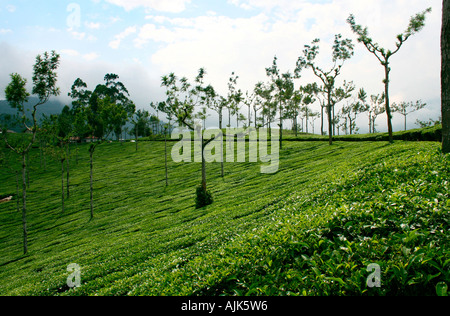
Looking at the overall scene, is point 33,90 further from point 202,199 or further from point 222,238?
point 222,238

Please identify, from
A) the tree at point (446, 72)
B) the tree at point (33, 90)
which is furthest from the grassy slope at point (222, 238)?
the tree at point (33, 90)

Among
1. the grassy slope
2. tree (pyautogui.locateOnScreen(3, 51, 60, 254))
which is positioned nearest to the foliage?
the grassy slope

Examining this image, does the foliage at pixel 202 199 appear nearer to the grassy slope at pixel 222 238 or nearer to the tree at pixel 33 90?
the grassy slope at pixel 222 238

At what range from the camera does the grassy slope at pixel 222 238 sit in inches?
213

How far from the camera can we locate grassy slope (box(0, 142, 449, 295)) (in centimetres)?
542

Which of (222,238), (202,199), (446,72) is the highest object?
(446,72)

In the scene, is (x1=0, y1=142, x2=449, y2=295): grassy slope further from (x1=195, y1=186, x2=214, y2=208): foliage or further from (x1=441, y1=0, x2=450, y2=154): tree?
(x1=195, y1=186, x2=214, y2=208): foliage

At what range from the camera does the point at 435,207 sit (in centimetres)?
591

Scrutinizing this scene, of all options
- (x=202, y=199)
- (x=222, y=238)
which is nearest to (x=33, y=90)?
(x=202, y=199)

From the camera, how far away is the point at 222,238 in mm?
10727

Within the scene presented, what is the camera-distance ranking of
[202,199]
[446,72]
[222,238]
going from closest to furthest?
[446,72] < [222,238] < [202,199]
